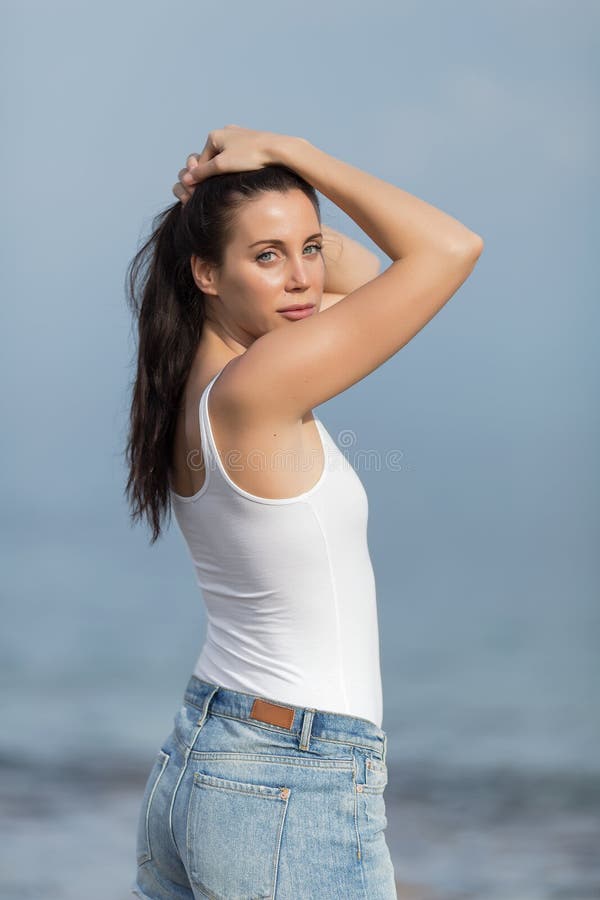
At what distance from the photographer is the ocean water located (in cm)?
379

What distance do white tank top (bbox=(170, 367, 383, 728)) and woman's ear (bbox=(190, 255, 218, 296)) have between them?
18 centimetres

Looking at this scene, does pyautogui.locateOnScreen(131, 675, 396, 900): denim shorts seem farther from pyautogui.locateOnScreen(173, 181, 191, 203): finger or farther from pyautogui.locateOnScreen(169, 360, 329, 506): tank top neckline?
pyautogui.locateOnScreen(173, 181, 191, 203): finger

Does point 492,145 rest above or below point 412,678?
above

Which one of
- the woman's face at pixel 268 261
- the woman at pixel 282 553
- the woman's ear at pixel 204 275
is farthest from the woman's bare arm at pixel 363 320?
the woman's ear at pixel 204 275

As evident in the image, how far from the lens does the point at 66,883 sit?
12.0 feet

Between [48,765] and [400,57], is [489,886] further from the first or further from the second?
Result: [400,57]

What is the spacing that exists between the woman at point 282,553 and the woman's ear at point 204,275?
0.02 metres

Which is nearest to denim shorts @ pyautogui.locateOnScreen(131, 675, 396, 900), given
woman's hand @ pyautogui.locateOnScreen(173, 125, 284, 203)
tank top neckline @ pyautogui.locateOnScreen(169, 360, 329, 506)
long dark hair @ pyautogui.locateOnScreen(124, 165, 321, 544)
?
tank top neckline @ pyautogui.locateOnScreen(169, 360, 329, 506)

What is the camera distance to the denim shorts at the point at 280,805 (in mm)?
1397

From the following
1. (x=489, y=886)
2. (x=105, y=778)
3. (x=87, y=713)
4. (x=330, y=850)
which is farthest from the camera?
(x=87, y=713)

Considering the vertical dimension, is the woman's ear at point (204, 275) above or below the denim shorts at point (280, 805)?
above

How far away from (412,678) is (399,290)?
12.4 ft

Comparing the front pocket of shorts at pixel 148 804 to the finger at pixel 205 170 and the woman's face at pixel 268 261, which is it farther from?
the finger at pixel 205 170

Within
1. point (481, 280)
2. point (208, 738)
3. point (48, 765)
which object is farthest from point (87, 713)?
point (208, 738)
